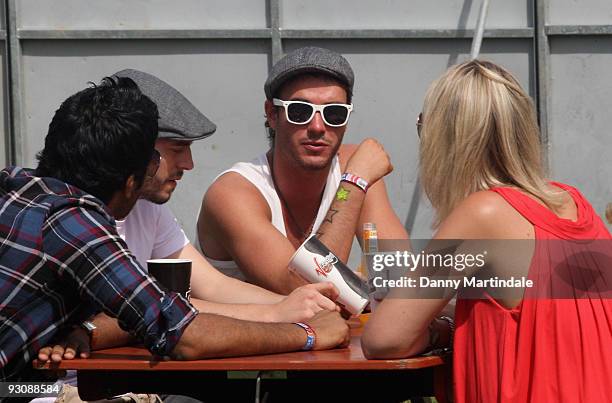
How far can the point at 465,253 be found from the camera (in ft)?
8.73

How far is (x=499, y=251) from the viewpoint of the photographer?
266cm

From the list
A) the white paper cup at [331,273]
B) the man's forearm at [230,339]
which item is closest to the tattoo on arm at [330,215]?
the white paper cup at [331,273]

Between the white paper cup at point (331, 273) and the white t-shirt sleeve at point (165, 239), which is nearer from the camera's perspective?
the white paper cup at point (331, 273)

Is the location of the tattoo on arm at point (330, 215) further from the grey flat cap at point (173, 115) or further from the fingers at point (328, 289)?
the fingers at point (328, 289)

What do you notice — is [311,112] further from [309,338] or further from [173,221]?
[309,338]

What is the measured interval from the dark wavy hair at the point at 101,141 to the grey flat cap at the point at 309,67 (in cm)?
131

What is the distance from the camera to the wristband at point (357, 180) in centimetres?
390

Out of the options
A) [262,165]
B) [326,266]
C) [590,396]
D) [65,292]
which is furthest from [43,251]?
[262,165]

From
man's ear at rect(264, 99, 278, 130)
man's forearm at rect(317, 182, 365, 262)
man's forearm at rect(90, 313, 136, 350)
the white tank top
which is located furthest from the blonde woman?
man's ear at rect(264, 99, 278, 130)

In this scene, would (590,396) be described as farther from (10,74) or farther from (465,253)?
(10,74)

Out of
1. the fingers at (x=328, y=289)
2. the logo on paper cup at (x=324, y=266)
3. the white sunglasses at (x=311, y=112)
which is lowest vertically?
the fingers at (x=328, y=289)

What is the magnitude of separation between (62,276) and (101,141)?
332 mm

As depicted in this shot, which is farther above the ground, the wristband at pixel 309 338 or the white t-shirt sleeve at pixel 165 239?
the white t-shirt sleeve at pixel 165 239
